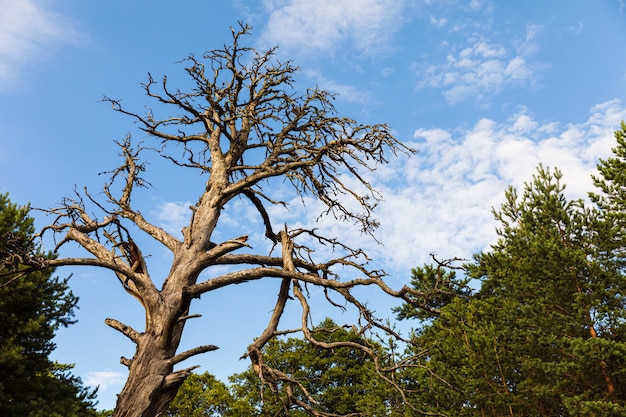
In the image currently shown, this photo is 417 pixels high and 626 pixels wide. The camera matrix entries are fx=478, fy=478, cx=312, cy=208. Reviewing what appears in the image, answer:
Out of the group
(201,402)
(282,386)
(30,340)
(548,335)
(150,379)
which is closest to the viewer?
(150,379)

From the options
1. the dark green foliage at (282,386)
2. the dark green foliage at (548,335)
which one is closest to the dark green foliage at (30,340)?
the dark green foliage at (548,335)

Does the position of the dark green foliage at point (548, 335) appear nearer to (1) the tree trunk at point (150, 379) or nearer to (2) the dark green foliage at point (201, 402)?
(1) the tree trunk at point (150, 379)

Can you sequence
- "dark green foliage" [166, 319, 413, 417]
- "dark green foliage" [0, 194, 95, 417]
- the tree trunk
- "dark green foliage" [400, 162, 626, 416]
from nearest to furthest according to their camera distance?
the tree trunk → "dark green foliage" [0, 194, 95, 417] → "dark green foliage" [400, 162, 626, 416] → "dark green foliage" [166, 319, 413, 417]

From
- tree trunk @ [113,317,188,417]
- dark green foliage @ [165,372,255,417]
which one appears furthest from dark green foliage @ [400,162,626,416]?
dark green foliage @ [165,372,255,417]

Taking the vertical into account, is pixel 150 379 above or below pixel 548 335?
below

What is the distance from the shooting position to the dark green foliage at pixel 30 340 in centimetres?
1138

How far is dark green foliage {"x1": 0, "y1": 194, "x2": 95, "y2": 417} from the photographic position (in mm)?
11383

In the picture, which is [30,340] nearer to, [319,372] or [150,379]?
[150,379]

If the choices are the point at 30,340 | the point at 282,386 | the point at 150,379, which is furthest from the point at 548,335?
the point at 282,386

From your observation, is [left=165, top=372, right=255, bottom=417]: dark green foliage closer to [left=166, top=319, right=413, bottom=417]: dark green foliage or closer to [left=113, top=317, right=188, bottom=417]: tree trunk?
[left=166, top=319, right=413, bottom=417]: dark green foliage

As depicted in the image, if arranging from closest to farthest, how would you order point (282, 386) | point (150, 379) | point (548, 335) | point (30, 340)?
point (150, 379), point (30, 340), point (548, 335), point (282, 386)

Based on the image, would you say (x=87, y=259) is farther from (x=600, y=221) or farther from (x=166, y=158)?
(x=600, y=221)

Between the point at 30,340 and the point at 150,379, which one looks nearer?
the point at 150,379

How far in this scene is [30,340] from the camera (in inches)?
504
